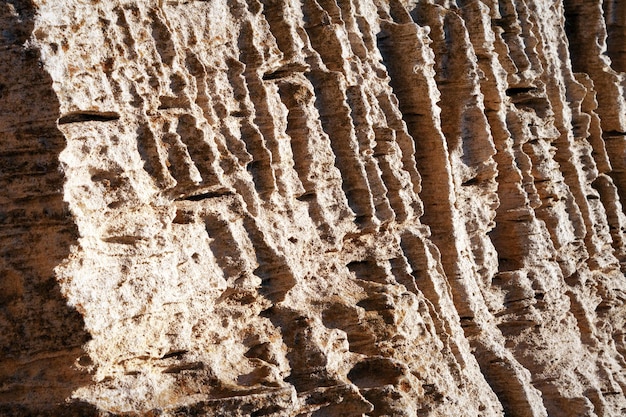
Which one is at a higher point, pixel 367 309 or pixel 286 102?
pixel 286 102

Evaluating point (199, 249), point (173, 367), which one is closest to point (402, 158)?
point (199, 249)

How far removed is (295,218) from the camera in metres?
5.74

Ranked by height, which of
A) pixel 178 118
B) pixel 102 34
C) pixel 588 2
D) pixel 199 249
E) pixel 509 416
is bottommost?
pixel 509 416

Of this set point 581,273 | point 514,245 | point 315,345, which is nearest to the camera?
point 315,345

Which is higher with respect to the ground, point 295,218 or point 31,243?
point 295,218

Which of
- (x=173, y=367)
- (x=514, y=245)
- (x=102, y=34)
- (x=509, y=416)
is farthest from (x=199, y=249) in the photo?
(x=514, y=245)

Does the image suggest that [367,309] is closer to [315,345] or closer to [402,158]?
[315,345]

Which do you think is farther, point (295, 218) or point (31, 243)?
point (295, 218)

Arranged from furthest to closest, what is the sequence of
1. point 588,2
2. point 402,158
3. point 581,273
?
1. point 588,2
2. point 581,273
3. point 402,158

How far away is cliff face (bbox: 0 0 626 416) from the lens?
4.36 meters

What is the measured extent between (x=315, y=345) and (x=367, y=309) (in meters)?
0.67

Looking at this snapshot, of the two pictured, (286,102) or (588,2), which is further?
(588,2)

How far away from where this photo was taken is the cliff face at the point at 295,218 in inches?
171

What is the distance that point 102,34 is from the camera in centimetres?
471
